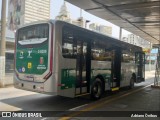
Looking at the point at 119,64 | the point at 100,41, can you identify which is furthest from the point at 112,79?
the point at 100,41

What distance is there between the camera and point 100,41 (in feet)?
37.3

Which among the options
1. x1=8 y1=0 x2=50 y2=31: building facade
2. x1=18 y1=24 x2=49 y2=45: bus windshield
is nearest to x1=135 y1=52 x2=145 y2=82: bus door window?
x1=8 y1=0 x2=50 y2=31: building facade

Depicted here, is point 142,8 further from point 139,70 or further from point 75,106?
point 139,70

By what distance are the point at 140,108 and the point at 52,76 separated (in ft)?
12.0

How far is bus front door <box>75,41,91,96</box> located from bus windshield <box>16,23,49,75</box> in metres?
1.52

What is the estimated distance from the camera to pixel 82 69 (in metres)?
9.91

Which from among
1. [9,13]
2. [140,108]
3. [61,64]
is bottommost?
[140,108]

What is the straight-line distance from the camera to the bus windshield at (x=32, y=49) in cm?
865

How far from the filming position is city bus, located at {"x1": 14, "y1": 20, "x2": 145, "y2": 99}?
8414 millimetres

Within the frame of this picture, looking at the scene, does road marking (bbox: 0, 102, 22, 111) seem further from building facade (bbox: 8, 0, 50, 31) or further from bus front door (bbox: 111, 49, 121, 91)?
building facade (bbox: 8, 0, 50, 31)

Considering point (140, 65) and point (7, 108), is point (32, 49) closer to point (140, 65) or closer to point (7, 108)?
point (7, 108)

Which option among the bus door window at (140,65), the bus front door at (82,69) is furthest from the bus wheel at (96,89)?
the bus door window at (140,65)

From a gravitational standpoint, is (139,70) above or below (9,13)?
below

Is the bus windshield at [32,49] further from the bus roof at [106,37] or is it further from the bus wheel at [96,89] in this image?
the bus wheel at [96,89]
